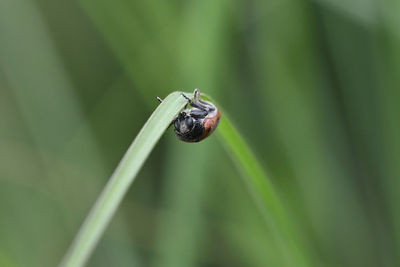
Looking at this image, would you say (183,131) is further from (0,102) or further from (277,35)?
(0,102)

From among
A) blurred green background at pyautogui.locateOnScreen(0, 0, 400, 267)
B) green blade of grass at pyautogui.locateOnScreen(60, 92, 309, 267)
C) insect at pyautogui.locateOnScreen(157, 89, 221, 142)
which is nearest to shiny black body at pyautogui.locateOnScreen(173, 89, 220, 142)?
insect at pyautogui.locateOnScreen(157, 89, 221, 142)

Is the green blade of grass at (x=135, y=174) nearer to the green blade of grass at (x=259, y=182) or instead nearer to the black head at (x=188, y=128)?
the green blade of grass at (x=259, y=182)

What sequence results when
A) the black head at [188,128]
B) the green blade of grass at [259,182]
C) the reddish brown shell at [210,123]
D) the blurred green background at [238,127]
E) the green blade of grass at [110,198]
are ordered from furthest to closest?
the blurred green background at [238,127]
the black head at [188,128]
the reddish brown shell at [210,123]
the green blade of grass at [259,182]
the green blade of grass at [110,198]

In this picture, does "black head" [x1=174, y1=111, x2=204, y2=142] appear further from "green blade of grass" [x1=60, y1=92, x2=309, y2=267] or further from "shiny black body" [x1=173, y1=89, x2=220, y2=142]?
"green blade of grass" [x1=60, y1=92, x2=309, y2=267]

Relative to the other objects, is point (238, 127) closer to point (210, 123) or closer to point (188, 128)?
point (188, 128)

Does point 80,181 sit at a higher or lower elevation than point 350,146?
lower

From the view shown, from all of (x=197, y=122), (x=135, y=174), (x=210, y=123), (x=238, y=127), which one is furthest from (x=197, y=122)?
(x=238, y=127)

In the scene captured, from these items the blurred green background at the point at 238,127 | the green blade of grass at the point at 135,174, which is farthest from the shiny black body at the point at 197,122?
the blurred green background at the point at 238,127

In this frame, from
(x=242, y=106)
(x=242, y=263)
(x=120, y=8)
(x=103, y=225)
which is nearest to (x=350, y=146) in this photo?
(x=242, y=106)

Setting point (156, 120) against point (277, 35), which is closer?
point (156, 120)
